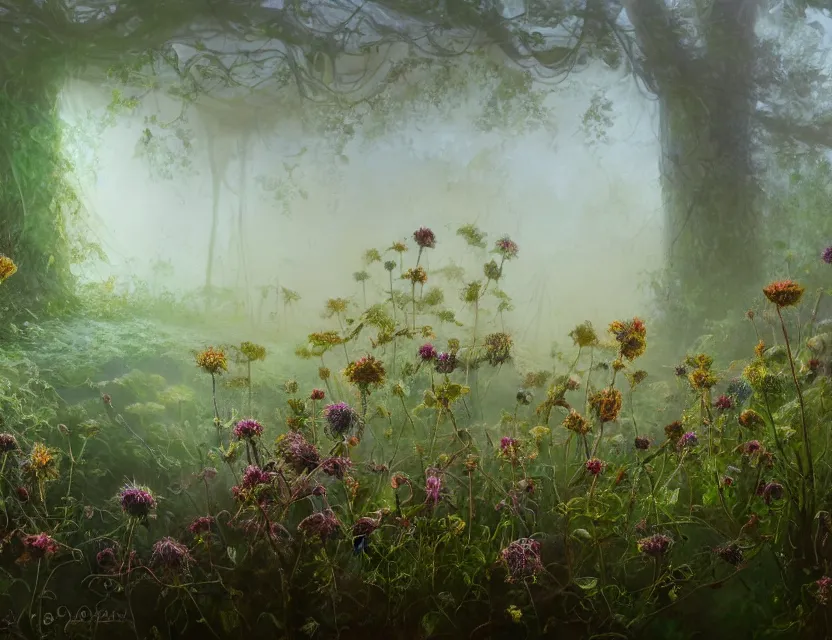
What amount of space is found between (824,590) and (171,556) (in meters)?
1.46

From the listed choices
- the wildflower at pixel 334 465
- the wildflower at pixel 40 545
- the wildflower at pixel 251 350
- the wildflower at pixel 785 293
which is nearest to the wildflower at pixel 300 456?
the wildflower at pixel 334 465

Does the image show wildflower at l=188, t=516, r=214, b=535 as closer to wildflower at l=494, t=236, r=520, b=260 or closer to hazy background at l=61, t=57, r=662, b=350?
hazy background at l=61, t=57, r=662, b=350

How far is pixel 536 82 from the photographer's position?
8.14 ft

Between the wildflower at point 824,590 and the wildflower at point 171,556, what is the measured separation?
56.1 inches

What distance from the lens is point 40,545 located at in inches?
56.3

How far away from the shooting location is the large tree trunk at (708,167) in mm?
2506

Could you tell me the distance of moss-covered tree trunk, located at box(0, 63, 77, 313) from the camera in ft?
7.32

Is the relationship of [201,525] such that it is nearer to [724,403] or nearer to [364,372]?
[364,372]

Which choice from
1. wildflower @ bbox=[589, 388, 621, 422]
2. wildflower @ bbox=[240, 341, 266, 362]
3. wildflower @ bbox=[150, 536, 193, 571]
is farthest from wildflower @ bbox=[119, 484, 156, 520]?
wildflower @ bbox=[589, 388, 621, 422]

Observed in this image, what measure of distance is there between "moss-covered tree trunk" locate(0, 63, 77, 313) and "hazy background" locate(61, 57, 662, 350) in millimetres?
77

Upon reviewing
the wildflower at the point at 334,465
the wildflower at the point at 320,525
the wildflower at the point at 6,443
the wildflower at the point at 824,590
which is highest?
the wildflower at the point at 334,465

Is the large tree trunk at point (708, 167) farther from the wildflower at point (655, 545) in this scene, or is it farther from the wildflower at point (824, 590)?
the wildflower at point (655, 545)

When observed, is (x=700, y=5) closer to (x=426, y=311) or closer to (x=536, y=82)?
(x=536, y=82)

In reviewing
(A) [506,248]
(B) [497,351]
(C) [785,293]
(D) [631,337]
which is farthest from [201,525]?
(C) [785,293]
